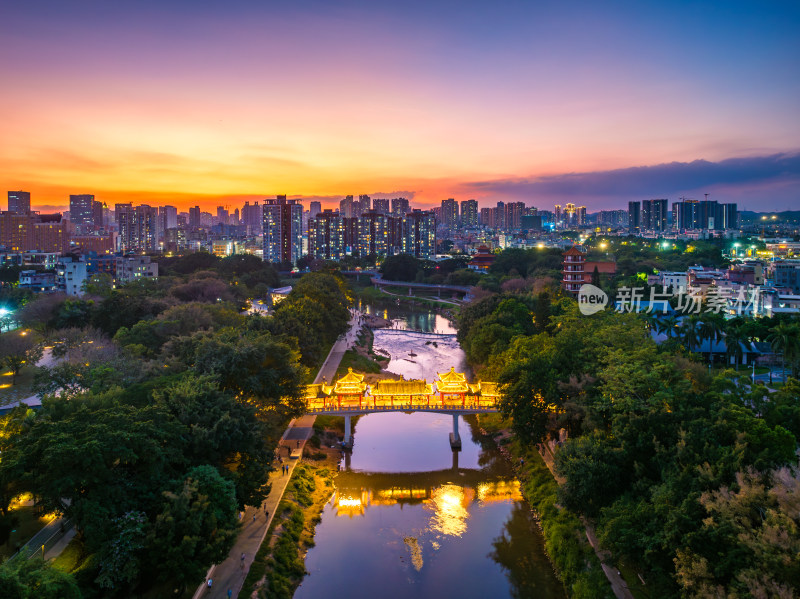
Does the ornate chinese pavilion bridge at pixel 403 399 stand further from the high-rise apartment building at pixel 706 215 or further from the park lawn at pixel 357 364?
the high-rise apartment building at pixel 706 215

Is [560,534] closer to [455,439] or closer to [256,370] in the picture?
[455,439]

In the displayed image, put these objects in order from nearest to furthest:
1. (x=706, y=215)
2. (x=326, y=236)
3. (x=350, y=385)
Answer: (x=350, y=385), (x=326, y=236), (x=706, y=215)

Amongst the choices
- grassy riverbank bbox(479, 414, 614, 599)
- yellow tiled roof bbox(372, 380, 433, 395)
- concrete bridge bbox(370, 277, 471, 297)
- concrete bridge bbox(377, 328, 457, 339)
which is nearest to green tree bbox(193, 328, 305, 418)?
yellow tiled roof bbox(372, 380, 433, 395)

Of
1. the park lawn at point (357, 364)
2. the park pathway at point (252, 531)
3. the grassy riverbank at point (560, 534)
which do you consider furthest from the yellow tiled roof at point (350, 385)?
the park lawn at point (357, 364)

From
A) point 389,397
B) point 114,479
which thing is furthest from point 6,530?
point 389,397

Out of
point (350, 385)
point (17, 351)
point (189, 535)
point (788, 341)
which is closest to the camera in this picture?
point (189, 535)

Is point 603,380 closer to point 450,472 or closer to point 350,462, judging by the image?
point 450,472

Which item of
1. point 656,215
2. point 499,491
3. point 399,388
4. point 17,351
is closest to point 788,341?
point 499,491
